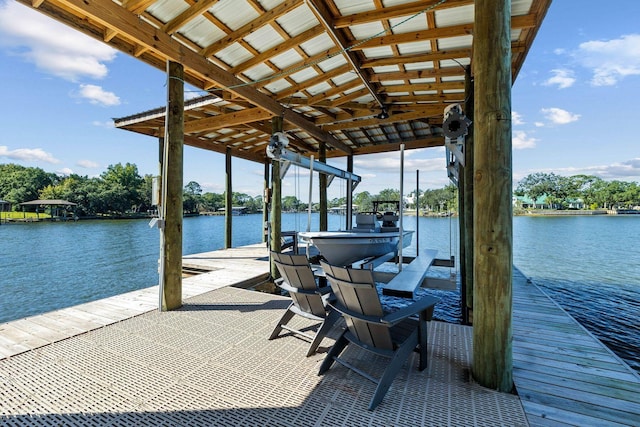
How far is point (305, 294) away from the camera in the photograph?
2.77 metres

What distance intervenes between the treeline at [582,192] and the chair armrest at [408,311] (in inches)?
2799

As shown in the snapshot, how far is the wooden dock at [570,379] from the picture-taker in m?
1.87

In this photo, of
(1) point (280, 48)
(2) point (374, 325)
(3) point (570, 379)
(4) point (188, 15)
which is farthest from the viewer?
(1) point (280, 48)

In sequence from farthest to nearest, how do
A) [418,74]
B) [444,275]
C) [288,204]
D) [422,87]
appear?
1. [288,204]
2. [444,275]
3. [422,87]
4. [418,74]

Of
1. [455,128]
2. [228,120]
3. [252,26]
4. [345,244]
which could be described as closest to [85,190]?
[228,120]

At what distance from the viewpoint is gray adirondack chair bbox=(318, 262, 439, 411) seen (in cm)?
203

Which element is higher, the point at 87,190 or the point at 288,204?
the point at 87,190

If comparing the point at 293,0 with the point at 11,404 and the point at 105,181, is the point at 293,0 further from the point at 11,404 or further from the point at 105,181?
the point at 105,181

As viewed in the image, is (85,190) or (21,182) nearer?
(85,190)

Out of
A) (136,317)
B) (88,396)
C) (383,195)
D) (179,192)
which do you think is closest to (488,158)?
(88,396)

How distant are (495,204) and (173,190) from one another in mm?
3790

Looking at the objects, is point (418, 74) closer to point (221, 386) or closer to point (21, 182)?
point (221, 386)

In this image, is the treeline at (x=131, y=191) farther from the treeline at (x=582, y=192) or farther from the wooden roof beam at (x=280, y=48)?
the wooden roof beam at (x=280, y=48)

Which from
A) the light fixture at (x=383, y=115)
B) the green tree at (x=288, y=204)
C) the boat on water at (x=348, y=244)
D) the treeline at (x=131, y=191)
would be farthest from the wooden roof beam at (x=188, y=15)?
the treeline at (x=131, y=191)
